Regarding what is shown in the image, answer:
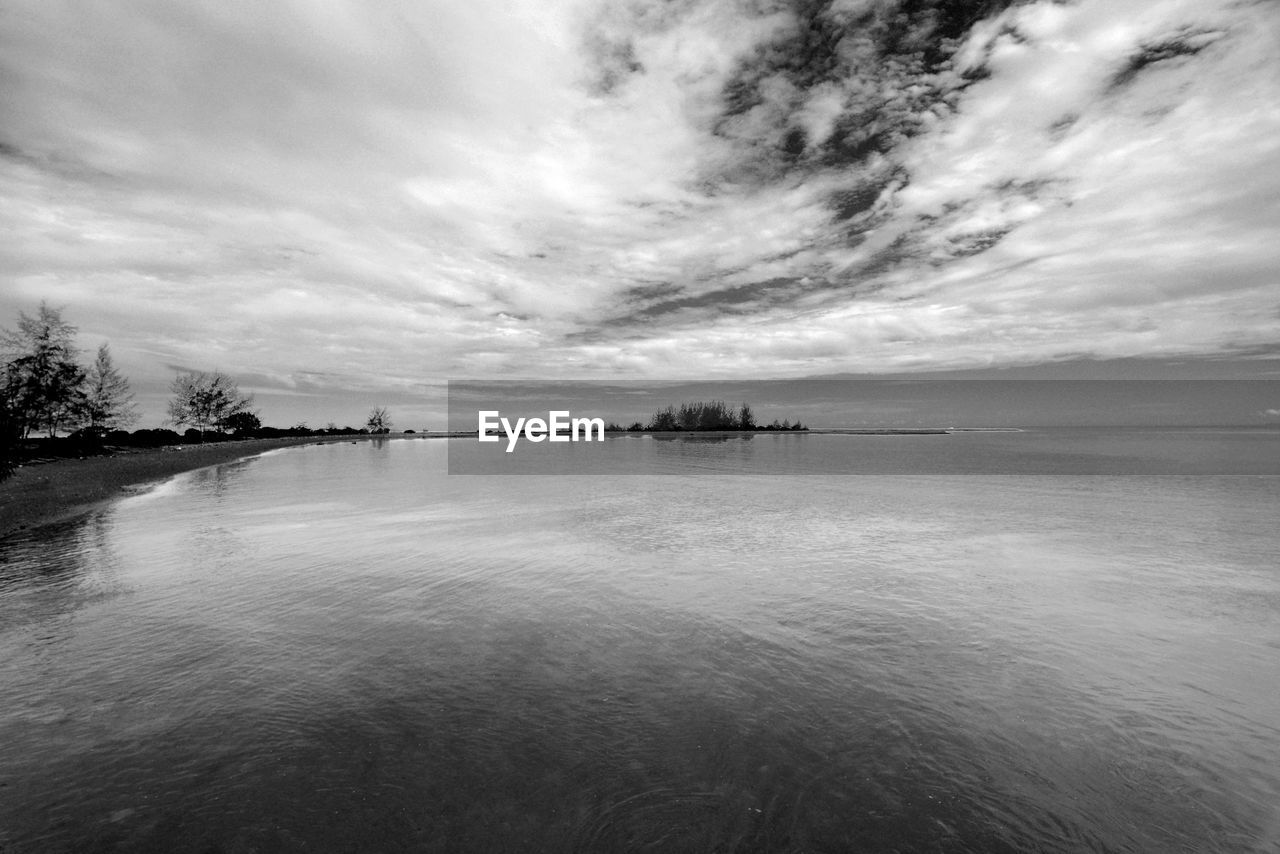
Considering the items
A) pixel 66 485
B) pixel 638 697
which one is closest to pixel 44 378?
pixel 66 485

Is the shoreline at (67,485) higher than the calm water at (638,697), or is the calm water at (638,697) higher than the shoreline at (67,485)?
the shoreline at (67,485)

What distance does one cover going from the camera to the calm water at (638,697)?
5.91 m

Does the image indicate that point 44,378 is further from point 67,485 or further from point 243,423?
point 243,423

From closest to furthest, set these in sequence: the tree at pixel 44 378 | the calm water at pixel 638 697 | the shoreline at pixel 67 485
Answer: the calm water at pixel 638 697
the shoreline at pixel 67 485
the tree at pixel 44 378

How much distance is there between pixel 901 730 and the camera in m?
7.62

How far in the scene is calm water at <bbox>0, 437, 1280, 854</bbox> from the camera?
5.91m

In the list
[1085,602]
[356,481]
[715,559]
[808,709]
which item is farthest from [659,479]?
[808,709]

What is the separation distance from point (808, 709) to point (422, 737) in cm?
549

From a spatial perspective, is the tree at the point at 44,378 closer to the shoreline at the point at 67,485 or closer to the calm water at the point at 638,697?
the shoreline at the point at 67,485

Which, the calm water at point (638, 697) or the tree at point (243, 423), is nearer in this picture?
the calm water at point (638, 697)

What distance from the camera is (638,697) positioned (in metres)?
8.51

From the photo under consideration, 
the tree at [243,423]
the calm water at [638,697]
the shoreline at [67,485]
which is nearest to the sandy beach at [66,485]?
the shoreline at [67,485]

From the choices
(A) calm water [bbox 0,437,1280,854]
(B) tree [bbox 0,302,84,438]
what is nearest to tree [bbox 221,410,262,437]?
(B) tree [bbox 0,302,84,438]

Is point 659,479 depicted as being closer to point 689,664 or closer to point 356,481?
point 356,481
